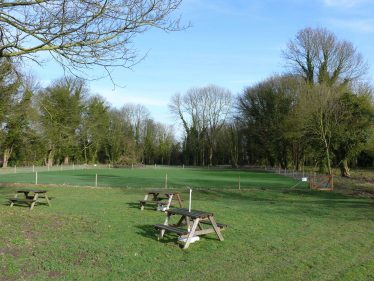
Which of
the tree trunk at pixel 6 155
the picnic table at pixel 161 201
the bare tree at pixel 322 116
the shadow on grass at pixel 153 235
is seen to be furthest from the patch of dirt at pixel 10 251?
the tree trunk at pixel 6 155

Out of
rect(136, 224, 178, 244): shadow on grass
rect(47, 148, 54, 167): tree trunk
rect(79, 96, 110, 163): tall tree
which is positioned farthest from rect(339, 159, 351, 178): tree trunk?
rect(47, 148, 54, 167): tree trunk

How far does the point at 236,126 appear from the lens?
7231 cm

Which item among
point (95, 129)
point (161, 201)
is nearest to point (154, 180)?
point (161, 201)

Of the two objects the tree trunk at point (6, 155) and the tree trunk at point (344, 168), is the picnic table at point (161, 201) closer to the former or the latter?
the tree trunk at point (344, 168)

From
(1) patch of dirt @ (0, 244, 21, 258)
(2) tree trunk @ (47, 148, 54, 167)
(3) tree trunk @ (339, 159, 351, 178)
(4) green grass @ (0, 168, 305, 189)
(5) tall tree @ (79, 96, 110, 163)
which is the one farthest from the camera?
(5) tall tree @ (79, 96, 110, 163)

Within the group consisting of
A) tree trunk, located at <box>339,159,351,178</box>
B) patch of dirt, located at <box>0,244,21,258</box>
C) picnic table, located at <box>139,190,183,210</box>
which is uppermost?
tree trunk, located at <box>339,159,351,178</box>

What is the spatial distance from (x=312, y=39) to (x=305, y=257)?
47.4 metres

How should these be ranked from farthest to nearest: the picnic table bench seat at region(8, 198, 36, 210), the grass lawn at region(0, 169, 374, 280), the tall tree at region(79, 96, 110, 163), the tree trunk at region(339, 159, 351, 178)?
the tall tree at region(79, 96, 110, 163)
the tree trunk at region(339, 159, 351, 178)
the picnic table bench seat at region(8, 198, 36, 210)
the grass lawn at region(0, 169, 374, 280)

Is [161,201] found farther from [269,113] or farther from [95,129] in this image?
[95,129]

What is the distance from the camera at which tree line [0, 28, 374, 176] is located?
117 ft

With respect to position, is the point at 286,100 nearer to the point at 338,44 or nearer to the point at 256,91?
the point at 256,91

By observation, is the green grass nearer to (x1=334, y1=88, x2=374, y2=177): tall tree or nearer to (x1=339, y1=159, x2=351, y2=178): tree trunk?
(x1=339, y1=159, x2=351, y2=178): tree trunk

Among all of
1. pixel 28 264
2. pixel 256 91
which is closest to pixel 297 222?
pixel 28 264

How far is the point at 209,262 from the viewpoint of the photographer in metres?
6.75
